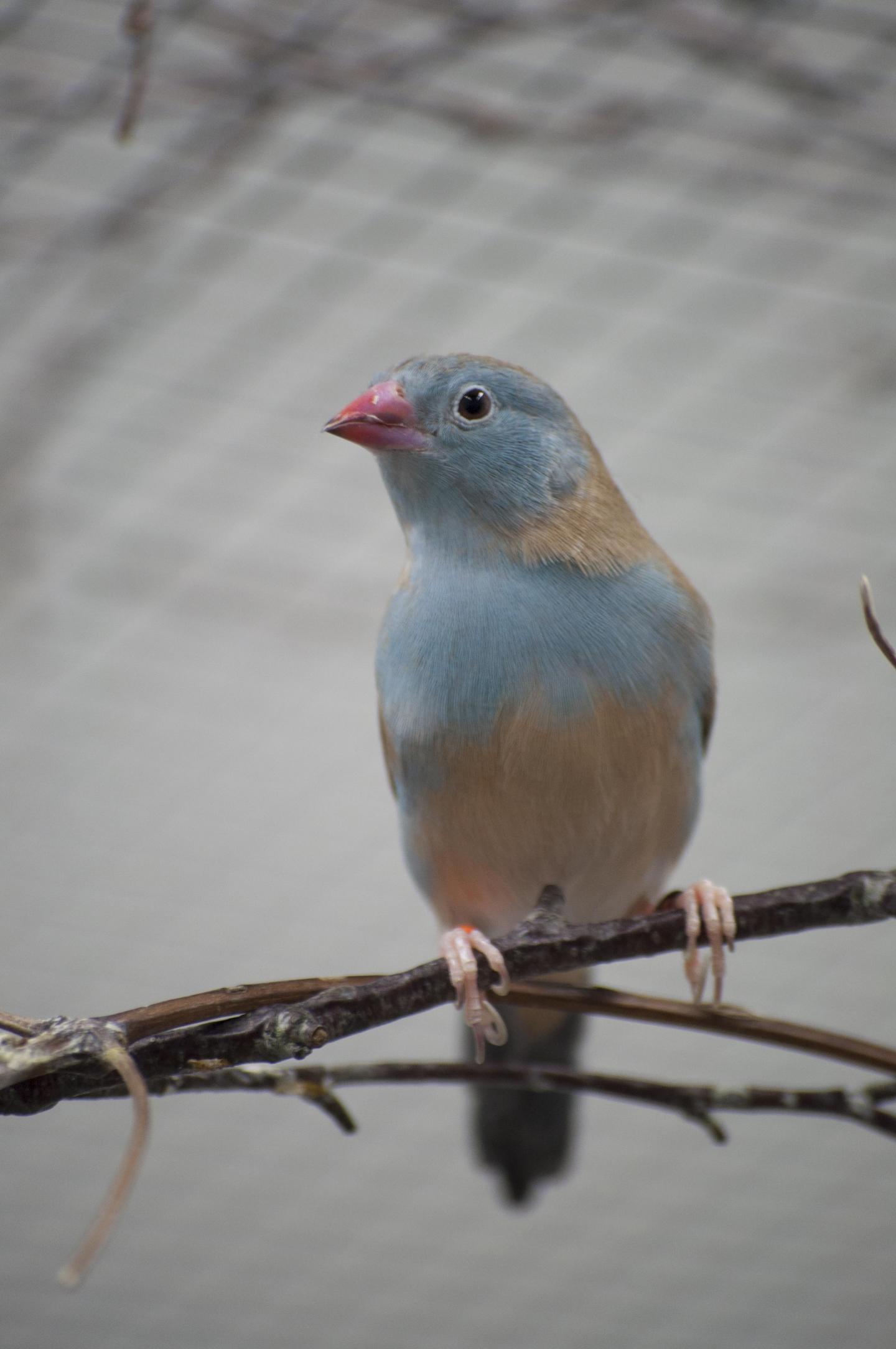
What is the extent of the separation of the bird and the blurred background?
1290 millimetres

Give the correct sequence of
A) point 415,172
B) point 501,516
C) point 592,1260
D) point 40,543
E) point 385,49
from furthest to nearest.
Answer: point 592,1260 < point 40,543 < point 415,172 < point 385,49 < point 501,516

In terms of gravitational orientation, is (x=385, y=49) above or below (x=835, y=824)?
above

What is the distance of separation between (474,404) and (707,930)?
767mm

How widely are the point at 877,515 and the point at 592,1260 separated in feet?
7.32

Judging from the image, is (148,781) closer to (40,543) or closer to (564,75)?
(40,543)

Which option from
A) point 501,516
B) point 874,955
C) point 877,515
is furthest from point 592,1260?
point 501,516

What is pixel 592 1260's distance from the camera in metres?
3.84

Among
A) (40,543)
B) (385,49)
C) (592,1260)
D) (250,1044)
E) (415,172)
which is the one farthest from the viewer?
(592,1260)

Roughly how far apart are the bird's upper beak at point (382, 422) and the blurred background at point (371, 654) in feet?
4.30

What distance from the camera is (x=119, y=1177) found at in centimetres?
76

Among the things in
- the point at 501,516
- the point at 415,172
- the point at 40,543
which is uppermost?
the point at 415,172

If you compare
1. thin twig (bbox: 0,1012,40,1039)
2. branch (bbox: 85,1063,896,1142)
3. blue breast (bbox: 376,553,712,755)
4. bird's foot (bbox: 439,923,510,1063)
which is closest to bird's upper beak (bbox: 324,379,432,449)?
blue breast (bbox: 376,553,712,755)

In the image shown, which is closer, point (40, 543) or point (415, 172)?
point (415, 172)

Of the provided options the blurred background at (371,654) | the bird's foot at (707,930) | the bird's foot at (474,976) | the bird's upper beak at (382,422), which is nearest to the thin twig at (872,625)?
the bird's foot at (707,930)
